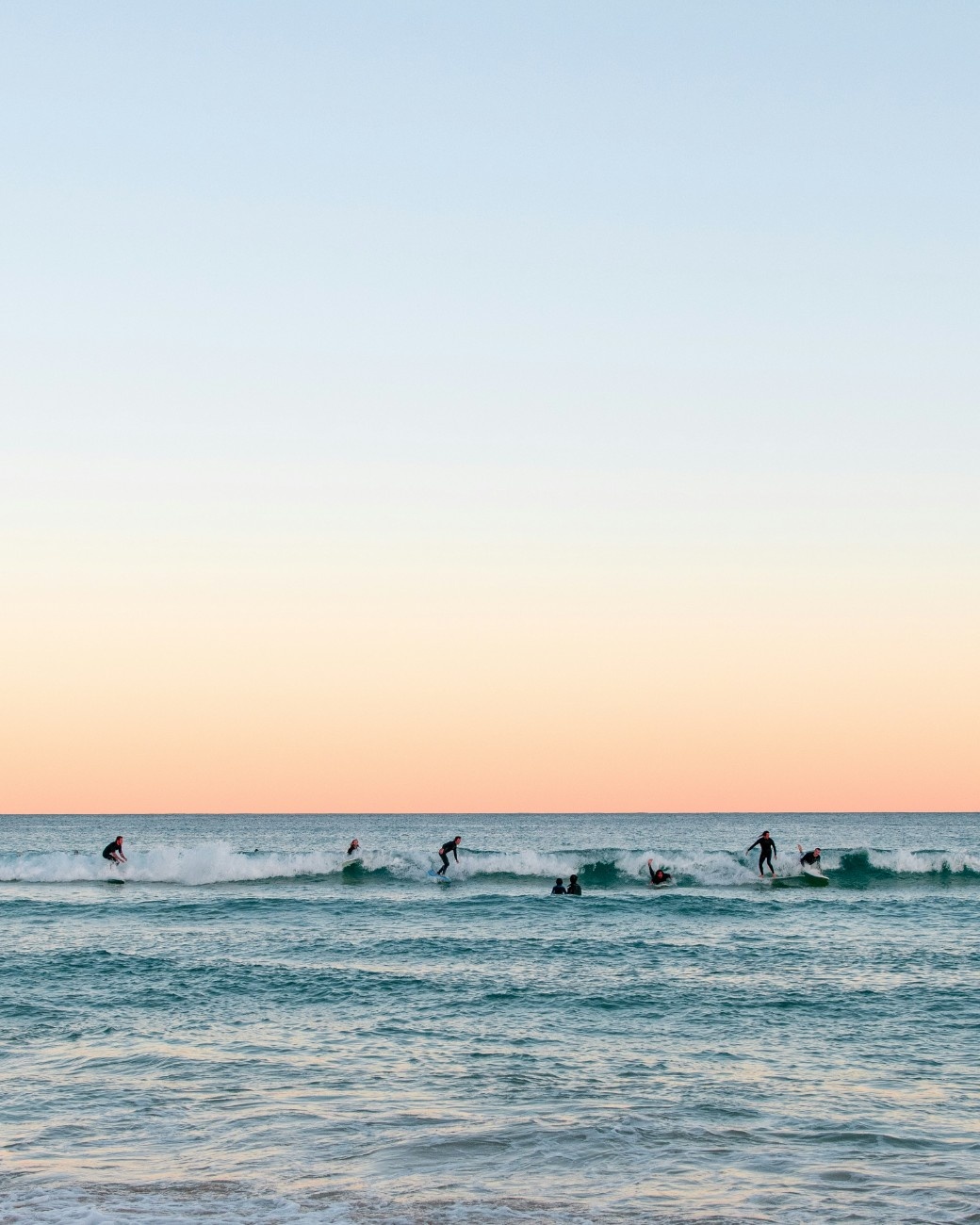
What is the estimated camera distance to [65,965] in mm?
21250

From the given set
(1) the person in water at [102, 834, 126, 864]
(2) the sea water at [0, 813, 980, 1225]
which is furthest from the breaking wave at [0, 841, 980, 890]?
(2) the sea water at [0, 813, 980, 1225]

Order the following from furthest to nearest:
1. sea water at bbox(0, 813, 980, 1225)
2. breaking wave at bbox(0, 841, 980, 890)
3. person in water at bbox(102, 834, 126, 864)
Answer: breaking wave at bbox(0, 841, 980, 890), person in water at bbox(102, 834, 126, 864), sea water at bbox(0, 813, 980, 1225)

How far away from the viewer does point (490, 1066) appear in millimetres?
13688

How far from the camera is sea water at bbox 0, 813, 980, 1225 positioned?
9.30m

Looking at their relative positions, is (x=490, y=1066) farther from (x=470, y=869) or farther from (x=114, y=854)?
(x=470, y=869)

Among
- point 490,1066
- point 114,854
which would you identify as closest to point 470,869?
point 114,854

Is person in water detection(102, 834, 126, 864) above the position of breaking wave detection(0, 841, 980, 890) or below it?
above

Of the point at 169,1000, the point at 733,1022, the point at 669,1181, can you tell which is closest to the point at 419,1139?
the point at 669,1181

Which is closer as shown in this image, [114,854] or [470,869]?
[114,854]

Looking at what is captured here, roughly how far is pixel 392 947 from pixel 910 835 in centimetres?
9781

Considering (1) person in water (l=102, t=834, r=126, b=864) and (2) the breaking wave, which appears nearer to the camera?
(1) person in water (l=102, t=834, r=126, b=864)

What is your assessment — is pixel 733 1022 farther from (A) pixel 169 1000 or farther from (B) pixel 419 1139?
(A) pixel 169 1000

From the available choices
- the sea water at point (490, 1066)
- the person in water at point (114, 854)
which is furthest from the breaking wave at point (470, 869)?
the sea water at point (490, 1066)

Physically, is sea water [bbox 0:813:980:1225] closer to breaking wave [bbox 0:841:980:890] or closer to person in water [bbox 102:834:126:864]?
person in water [bbox 102:834:126:864]
